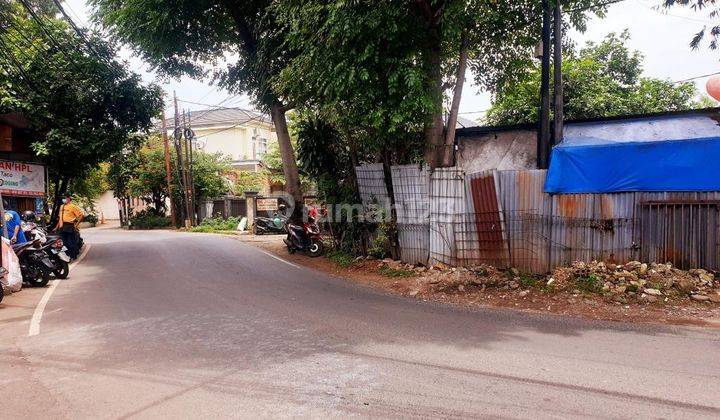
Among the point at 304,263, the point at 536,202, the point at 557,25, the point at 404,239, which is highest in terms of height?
the point at 557,25

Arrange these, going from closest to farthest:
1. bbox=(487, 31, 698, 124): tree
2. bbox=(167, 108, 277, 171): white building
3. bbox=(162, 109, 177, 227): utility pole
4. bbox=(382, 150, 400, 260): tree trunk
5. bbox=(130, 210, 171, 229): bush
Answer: bbox=(382, 150, 400, 260): tree trunk → bbox=(487, 31, 698, 124): tree → bbox=(162, 109, 177, 227): utility pole → bbox=(130, 210, 171, 229): bush → bbox=(167, 108, 277, 171): white building

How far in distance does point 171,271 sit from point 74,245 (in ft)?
16.1

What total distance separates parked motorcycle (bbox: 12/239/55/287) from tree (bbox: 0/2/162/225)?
18.6 ft

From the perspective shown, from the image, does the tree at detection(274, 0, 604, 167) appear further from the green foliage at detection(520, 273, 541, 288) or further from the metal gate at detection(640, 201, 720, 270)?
the metal gate at detection(640, 201, 720, 270)

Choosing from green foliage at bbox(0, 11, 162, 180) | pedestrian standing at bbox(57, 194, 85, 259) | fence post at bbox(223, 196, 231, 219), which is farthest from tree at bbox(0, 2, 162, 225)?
fence post at bbox(223, 196, 231, 219)

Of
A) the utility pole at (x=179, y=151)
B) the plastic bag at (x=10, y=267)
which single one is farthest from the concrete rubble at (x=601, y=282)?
the utility pole at (x=179, y=151)

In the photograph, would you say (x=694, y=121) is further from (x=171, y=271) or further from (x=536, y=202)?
(x=171, y=271)

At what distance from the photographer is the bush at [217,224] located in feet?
90.7

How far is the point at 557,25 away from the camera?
9141 millimetres

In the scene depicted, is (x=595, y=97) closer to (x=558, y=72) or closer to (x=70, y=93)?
(x=558, y=72)

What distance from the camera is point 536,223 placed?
9016 millimetres

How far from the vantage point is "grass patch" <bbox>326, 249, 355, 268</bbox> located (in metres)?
12.0

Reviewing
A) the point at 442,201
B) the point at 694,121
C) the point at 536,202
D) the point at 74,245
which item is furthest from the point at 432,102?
the point at 74,245

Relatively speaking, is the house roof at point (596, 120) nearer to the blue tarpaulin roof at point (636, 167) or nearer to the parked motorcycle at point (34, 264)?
the blue tarpaulin roof at point (636, 167)
